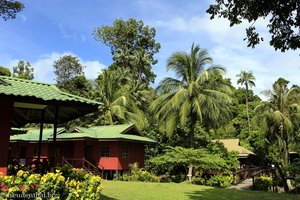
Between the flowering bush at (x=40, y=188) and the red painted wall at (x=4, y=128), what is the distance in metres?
0.68

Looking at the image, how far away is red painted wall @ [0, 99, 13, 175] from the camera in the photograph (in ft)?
23.6

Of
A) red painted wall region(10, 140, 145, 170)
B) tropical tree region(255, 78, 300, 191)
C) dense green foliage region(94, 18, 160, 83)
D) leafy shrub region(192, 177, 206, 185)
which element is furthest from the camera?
dense green foliage region(94, 18, 160, 83)

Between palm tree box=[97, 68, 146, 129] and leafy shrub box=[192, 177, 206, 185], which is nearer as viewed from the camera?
leafy shrub box=[192, 177, 206, 185]

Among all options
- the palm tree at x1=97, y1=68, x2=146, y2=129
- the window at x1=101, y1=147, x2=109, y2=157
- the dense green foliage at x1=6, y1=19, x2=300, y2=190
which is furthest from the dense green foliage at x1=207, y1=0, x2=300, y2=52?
the palm tree at x1=97, y1=68, x2=146, y2=129

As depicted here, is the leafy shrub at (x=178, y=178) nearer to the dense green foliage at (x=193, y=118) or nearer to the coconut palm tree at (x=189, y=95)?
the dense green foliage at (x=193, y=118)

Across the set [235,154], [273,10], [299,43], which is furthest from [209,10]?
[235,154]

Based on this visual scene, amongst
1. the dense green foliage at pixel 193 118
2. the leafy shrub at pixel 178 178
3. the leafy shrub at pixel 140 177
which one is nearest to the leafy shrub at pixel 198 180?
the dense green foliage at pixel 193 118

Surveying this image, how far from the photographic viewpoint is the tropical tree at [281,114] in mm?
24706

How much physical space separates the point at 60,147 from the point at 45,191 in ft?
69.5

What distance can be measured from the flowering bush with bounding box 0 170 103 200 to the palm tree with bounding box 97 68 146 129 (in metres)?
22.8

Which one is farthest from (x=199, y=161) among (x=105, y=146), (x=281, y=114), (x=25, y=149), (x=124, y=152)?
(x=25, y=149)

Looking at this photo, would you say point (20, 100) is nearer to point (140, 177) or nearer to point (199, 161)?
point (140, 177)

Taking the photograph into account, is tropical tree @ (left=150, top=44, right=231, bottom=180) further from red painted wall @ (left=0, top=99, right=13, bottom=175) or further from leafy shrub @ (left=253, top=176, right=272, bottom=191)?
red painted wall @ (left=0, top=99, right=13, bottom=175)

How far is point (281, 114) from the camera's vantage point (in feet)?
80.7
